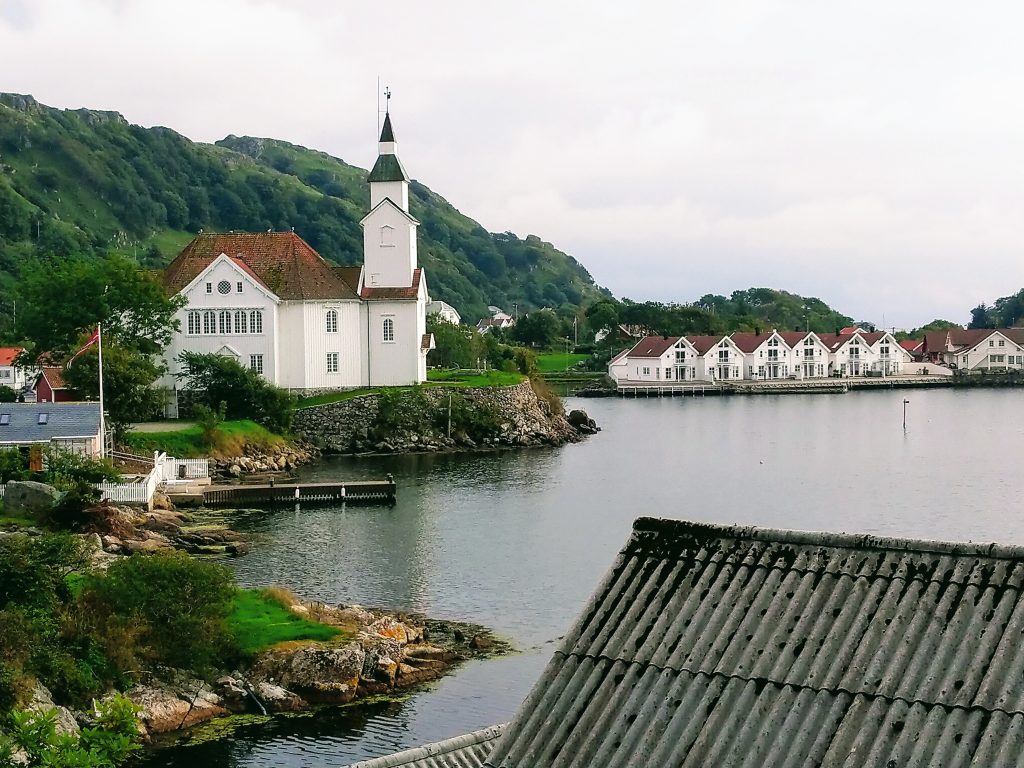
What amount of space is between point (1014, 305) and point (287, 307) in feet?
472

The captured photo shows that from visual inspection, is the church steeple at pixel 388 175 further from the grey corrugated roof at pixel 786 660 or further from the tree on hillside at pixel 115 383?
the grey corrugated roof at pixel 786 660

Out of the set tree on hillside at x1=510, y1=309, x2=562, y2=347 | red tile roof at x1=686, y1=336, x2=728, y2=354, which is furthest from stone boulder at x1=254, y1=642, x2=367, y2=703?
tree on hillside at x1=510, y1=309, x2=562, y2=347

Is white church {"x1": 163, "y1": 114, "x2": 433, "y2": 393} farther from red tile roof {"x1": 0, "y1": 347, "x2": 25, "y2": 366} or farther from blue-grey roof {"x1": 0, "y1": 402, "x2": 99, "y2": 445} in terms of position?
red tile roof {"x1": 0, "y1": 347, "x2": 25, "y2": 366}

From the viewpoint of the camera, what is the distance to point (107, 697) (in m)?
19.9

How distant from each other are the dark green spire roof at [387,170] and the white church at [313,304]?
0.05 metres

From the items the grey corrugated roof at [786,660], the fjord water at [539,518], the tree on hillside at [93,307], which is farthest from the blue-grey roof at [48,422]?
the grey corrugated roof at [786,660]

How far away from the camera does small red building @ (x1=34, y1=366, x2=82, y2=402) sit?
158 ft

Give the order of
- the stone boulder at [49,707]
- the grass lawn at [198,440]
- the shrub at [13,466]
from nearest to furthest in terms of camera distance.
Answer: the stone boulder at [49,707] → the shrub at [13,466] → the grass lawn at [198,440]

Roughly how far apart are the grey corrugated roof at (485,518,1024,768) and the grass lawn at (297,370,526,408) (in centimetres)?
5398

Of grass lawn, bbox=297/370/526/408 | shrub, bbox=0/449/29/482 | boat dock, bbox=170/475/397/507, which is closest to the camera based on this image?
shrub, bbox=0/449/29/482

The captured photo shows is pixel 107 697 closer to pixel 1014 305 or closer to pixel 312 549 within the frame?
pixel 312 549

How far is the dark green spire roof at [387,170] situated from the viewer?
6400cm

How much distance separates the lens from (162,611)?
22.0 m

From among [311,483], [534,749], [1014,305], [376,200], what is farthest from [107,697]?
[1014,305]
